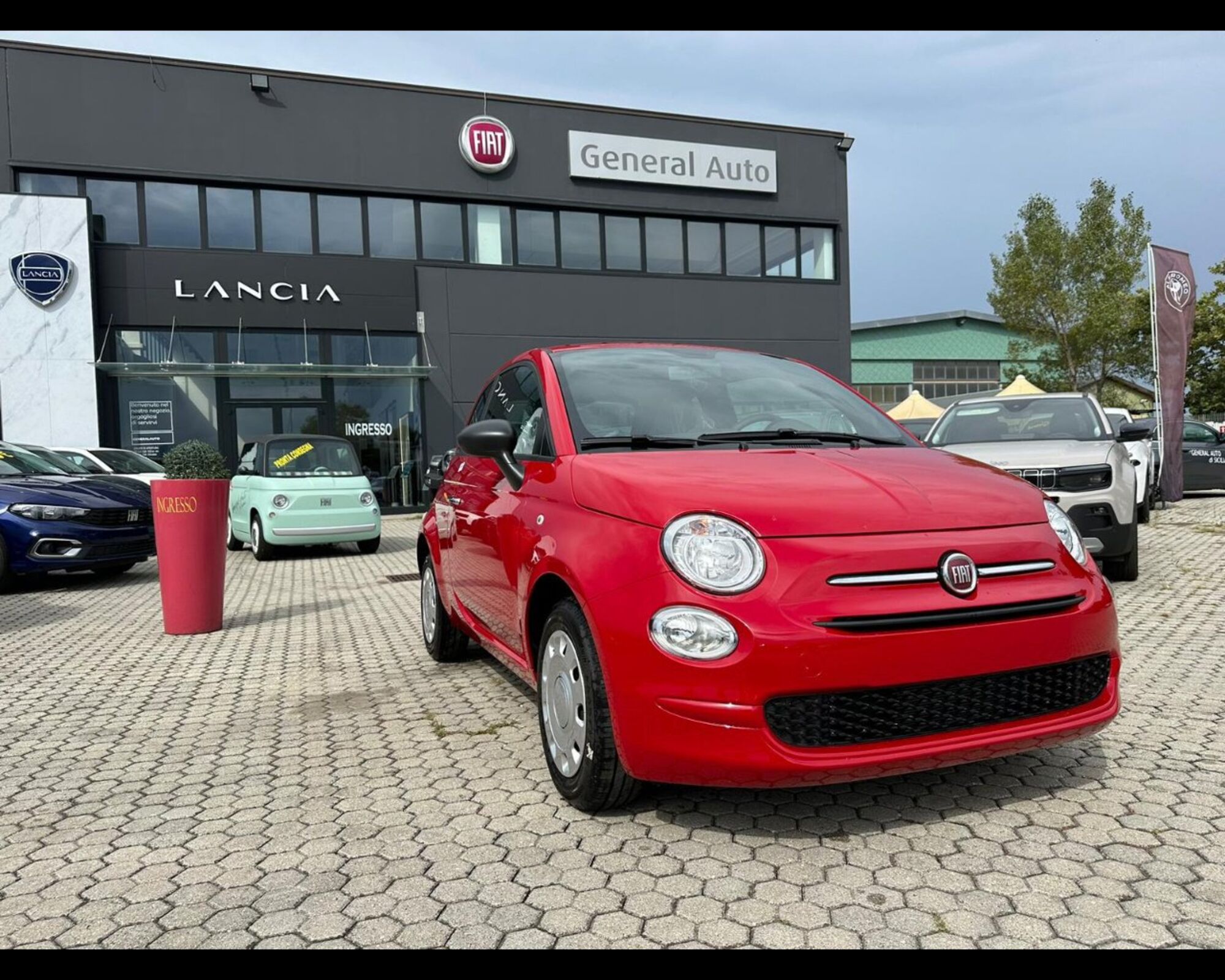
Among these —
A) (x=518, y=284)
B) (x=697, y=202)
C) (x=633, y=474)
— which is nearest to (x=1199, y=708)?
(x=633, y=474)

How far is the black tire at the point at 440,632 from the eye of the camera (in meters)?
5.22

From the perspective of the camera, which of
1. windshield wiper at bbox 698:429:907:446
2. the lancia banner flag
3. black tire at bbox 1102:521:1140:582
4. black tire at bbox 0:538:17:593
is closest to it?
windshield wiper at bbox 698:429:907:446

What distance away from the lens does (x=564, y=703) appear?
3014mm

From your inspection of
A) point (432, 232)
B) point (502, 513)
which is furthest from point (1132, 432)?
point (432, 232)

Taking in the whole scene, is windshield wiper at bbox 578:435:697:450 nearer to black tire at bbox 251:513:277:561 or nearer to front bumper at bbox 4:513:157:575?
front bumper at bbox 4:513:157:575

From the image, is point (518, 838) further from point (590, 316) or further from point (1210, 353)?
point (1210, 353)

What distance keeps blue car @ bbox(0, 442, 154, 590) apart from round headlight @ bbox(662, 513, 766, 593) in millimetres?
7560

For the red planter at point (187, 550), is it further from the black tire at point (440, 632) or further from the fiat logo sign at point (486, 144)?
the fiat logo sign at point (486, 144)

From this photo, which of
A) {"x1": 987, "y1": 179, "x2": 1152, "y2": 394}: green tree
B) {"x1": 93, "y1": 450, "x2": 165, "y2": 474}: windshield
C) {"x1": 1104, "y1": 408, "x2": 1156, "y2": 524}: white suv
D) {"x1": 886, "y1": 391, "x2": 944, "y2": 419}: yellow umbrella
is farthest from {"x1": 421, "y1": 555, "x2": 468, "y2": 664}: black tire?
{"x1": 987, "y1": 179, "x2": 1152, "y2": 394}: green tree

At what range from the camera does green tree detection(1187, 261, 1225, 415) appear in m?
33.0

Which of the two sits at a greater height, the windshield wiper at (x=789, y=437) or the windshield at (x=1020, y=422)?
the windshield at (x=1020, y=422)

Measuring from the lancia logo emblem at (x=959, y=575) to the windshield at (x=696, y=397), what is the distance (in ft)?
3.50

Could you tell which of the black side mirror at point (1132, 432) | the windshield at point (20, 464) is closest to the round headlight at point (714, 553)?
the black side mirror at point (1132, 432)
